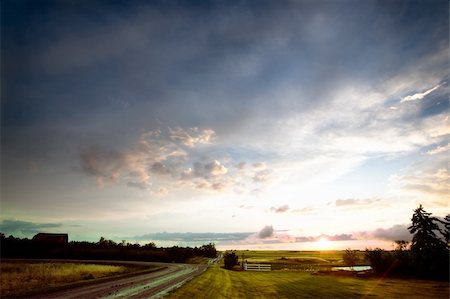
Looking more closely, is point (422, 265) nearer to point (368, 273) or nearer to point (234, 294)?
point (368, 273)

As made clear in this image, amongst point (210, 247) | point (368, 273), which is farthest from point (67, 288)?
point (210, 247)

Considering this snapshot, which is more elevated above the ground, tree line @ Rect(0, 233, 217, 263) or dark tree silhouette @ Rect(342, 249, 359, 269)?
dark tree silhouette @ Rect(342, 249, 359, 269)

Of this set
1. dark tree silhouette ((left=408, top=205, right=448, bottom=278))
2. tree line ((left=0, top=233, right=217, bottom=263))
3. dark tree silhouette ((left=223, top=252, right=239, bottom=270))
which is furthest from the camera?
tree line ((left=0, top=233, right=217, bottom=263))

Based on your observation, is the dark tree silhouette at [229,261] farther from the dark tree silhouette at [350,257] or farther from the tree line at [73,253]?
the tree line at [73,253]

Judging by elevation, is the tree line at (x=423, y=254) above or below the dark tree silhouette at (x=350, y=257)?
above

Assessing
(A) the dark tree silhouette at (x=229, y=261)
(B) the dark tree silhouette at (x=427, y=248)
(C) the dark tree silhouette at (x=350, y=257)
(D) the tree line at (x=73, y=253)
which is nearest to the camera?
(B) the dark tree silhouette at (x=427, y=248)

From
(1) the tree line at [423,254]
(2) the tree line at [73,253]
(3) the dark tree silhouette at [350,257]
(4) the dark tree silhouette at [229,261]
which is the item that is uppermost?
(1) the tree line at [423,254]

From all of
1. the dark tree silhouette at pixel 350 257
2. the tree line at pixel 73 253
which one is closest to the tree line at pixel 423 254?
the dark tree silhouette at pixel 350 257

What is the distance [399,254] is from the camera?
31062mm

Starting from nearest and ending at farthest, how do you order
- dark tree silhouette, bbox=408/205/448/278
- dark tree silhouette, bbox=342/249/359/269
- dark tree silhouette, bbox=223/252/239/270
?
dark tree silhouette, bbox=408/205/448/278, dark tree silhouette, bbox=342/249/359/269, dark tree silhouette, bbox=223/252/239/270

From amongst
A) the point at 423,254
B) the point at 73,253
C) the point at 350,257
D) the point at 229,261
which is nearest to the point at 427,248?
the point at 423,254

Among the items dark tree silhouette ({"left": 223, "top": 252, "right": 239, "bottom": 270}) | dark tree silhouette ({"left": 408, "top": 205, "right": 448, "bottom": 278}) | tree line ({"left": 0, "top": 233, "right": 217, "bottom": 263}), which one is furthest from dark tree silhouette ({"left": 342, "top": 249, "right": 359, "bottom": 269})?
tree line ({"left": 0, "top": 233, "right": 217, "bottom": 263})

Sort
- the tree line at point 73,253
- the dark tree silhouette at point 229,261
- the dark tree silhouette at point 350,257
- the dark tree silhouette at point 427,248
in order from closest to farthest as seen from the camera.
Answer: the dark tree silhouette at point 427,248, the dark tree silhouette at point 350,257, the dark tree silhouette at point 229,261, the tree line at point 73,253

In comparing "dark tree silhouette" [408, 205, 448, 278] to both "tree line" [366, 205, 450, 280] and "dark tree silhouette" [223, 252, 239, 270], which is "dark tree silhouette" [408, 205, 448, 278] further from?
"dark tree silhouette" [223, 252, 239, 270]
